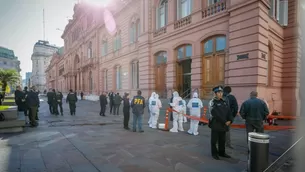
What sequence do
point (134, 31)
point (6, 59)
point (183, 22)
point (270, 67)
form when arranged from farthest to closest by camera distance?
point (6, 59) → point (134, 31) → point (183, 22) → point (270, 67)

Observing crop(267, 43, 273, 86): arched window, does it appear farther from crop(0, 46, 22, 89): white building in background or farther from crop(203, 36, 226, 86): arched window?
crop(0, 46, 22, 89): white building in background

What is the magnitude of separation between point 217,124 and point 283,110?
1219 centimetres

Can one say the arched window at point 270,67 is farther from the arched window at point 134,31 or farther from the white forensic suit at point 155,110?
the arched window at point 134,31

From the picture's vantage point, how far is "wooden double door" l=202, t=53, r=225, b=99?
12.0 meters

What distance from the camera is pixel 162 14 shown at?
17109 mm

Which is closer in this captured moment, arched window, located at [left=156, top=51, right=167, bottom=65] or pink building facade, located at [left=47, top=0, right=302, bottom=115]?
pink building facade, located at [left=47, top=0, right=302, bottom=115]

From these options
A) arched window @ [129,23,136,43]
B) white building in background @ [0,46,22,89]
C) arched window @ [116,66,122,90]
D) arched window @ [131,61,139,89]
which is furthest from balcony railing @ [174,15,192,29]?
white building in background @ [0,46,22,89]

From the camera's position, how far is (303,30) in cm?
207

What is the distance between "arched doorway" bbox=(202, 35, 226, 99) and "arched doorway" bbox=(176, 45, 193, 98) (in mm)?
1670

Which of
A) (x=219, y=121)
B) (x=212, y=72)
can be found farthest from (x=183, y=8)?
(x=219, y=121)

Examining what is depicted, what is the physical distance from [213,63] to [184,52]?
9.97ft

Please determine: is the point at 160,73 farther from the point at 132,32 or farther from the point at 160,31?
the point at 132,32

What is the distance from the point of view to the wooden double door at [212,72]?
474 inches

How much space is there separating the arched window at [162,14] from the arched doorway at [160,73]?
8.71 ft
